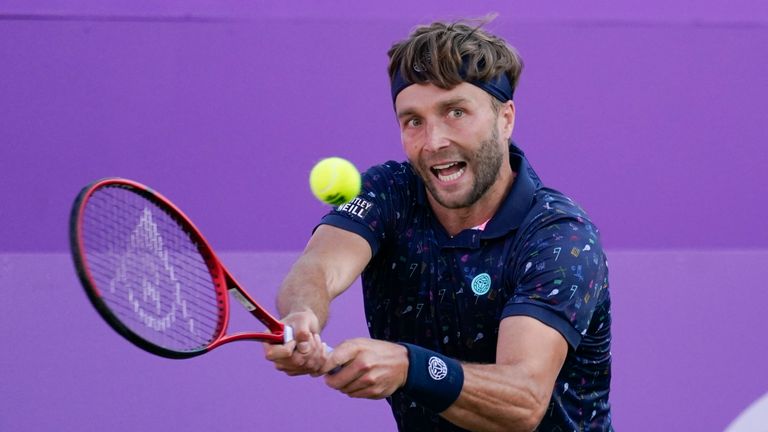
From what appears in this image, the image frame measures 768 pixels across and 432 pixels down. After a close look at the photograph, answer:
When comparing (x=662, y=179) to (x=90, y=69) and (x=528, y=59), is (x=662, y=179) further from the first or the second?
A: (x=90, y=69)

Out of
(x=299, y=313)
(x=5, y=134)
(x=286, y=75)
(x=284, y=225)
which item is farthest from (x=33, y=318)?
(x=299, y=313)

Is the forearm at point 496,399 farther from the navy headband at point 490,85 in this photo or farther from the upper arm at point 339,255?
the navy headband at point 490,85

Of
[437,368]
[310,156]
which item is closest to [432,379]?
[437,368]

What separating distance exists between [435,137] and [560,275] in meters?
0.46

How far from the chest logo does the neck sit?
145mm

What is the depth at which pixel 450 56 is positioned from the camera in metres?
2.77

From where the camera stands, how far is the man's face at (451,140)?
277 cm

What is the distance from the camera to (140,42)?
378 cm

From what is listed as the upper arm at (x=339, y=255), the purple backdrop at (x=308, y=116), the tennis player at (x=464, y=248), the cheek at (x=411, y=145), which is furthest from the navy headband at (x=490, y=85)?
the purple backdrop at (x=308, y=116)

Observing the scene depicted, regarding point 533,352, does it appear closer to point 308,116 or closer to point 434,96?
point 434,96

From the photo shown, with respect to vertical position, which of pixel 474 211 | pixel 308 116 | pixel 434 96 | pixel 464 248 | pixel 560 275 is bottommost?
pixel 560 275

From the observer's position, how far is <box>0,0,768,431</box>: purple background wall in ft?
12.3

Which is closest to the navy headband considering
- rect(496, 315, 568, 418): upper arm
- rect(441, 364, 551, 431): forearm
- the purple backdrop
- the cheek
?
the cheek

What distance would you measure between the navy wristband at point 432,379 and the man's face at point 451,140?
0.56 m
